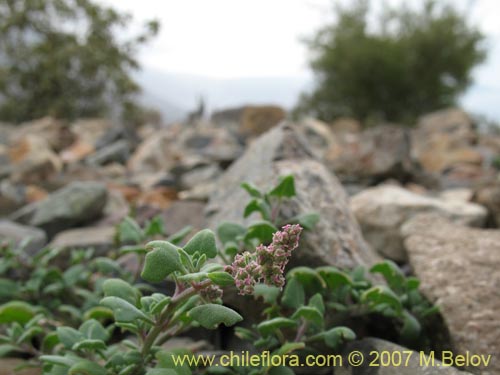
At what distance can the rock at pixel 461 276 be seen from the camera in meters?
1.70

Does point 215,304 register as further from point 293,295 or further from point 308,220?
point 308,220

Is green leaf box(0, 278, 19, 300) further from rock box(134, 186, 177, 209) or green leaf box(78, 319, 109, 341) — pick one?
rock box(134, 186, 177, 209)

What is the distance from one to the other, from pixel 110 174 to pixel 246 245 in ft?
12.7

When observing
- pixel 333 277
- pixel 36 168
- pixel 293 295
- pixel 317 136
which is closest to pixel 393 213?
pixel 333 277

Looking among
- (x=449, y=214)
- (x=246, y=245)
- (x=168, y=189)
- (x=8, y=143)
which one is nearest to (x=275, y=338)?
(x=246, y=245)

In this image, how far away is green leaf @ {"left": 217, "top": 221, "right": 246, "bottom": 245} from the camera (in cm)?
178

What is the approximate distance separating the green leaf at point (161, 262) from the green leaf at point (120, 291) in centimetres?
28

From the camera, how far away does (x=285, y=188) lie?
174 cm

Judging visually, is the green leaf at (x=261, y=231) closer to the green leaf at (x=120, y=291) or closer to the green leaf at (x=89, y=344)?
the green leaf at (x=120, y=291)

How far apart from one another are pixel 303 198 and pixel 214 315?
3.08 ft

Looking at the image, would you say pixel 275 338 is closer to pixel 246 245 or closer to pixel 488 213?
pixel 246 245

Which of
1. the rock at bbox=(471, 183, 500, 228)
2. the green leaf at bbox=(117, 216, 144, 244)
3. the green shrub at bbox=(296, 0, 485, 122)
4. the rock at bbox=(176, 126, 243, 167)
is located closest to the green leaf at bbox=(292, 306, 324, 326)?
the green leaf at bbox=(117, 216, 144, 244)

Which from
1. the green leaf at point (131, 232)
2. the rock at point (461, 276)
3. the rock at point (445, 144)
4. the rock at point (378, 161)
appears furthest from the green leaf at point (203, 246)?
the rock at point (445, 144)

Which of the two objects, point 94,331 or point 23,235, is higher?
point 23,235
